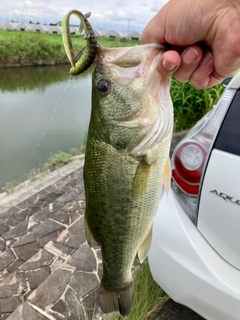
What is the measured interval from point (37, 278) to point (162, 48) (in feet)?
9.60

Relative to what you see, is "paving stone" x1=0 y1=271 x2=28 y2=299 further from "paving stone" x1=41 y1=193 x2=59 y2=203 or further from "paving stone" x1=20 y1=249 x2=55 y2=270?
"paving stone" x1=41 y1=193 x2=59 y2=203

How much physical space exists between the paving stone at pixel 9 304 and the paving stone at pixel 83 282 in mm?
626

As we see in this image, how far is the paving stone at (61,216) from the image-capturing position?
442cm

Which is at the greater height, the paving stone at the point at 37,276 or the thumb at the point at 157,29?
the thumb at the point at 157,29

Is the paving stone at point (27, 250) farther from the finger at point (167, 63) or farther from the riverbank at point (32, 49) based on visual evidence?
the riverbank at point (32, 49)

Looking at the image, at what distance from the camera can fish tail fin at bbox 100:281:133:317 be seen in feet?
4.48

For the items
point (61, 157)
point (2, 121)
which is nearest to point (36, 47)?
point (2, 121)

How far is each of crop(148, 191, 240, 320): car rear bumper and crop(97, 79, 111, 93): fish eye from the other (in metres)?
1.00

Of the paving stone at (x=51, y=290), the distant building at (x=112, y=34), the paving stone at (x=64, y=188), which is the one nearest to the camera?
the paving stone at (x=51, y=290)

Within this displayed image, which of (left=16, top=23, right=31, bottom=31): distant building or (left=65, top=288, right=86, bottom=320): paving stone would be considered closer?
(left=65, top=288, right=86, bottom=320): paving stone

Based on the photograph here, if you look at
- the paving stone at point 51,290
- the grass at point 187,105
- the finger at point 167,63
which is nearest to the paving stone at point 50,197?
the paving stone at point 51,290

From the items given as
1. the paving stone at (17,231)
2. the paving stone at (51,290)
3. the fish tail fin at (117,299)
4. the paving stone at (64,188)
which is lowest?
the paving stone at (64,188)

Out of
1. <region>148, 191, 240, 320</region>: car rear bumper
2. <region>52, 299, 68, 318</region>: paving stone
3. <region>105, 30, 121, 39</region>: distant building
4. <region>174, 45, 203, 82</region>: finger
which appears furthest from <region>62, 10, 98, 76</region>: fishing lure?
<region>105, 30, 121, 39</region>: distant building

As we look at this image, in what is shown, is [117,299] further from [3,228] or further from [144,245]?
[3,228]
